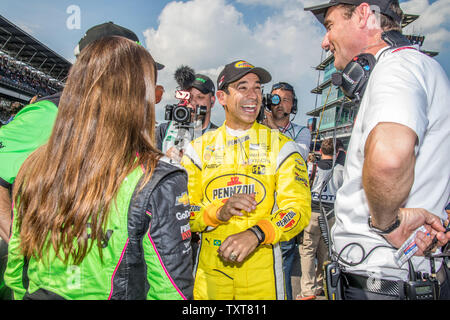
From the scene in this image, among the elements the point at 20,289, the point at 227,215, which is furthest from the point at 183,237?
the point at 227,215

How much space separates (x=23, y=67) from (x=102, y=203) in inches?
1346

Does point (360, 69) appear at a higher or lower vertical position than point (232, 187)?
higher

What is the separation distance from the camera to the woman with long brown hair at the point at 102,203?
3.35ft

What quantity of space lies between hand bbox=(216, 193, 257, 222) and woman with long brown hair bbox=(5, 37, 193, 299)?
2.37ft

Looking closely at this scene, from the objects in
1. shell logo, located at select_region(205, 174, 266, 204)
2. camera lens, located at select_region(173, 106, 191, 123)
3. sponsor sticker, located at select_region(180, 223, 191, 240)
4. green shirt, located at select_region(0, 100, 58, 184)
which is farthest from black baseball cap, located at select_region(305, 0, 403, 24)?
green shirt, located at select_region(0, 100, 58, 184)

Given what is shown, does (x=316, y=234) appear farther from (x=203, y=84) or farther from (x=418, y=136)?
(x=418, y=136)

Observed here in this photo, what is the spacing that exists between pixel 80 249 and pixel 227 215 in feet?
3.46

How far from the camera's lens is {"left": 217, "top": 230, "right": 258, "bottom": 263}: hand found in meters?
1.73

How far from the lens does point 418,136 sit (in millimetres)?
1099

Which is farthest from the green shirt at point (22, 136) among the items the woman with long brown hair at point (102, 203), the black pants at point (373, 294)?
the black pants at point (373, 294)

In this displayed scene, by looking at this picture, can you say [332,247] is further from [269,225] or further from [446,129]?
[446,129]

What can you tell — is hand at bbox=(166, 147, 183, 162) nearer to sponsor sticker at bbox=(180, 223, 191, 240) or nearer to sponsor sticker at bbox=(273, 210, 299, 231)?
sponsor sticker at bbox=(273, 210, 299, 231)

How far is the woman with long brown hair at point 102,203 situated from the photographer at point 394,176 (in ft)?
2.55

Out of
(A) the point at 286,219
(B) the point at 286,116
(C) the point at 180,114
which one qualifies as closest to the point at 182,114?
(C) the point at 180,114
